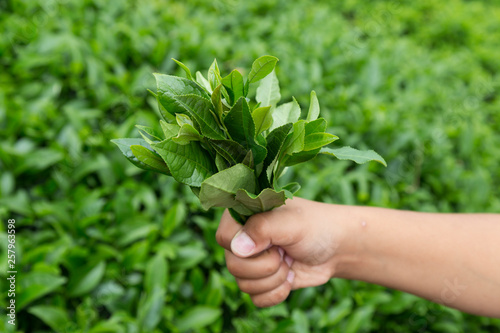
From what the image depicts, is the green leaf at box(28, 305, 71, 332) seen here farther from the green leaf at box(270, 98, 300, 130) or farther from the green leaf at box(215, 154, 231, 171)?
the green leaf at box(270, 98, 300, 130)

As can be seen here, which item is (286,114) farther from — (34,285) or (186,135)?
(34,285)

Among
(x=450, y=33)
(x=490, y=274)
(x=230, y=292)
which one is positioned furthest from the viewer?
(x=450, y=33)

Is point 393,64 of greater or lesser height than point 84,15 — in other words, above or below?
below

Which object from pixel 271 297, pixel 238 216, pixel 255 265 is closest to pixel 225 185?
pixel 238 216

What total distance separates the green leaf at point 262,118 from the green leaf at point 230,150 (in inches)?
2.5

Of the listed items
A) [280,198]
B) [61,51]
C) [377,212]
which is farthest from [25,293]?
[61,51]

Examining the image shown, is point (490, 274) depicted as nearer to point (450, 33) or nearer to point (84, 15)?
point (84, 15)

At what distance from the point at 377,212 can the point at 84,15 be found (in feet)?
8.46

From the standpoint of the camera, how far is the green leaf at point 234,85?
110 cm

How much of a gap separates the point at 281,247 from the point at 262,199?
0.39m

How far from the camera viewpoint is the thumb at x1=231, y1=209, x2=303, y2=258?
1312 mm

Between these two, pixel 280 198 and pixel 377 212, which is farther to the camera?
pixel 377 212

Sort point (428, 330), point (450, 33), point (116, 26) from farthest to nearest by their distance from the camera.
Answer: point (450, 33) < point (116, 26) < point (428, 330)

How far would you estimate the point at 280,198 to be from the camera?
3.87 feet
